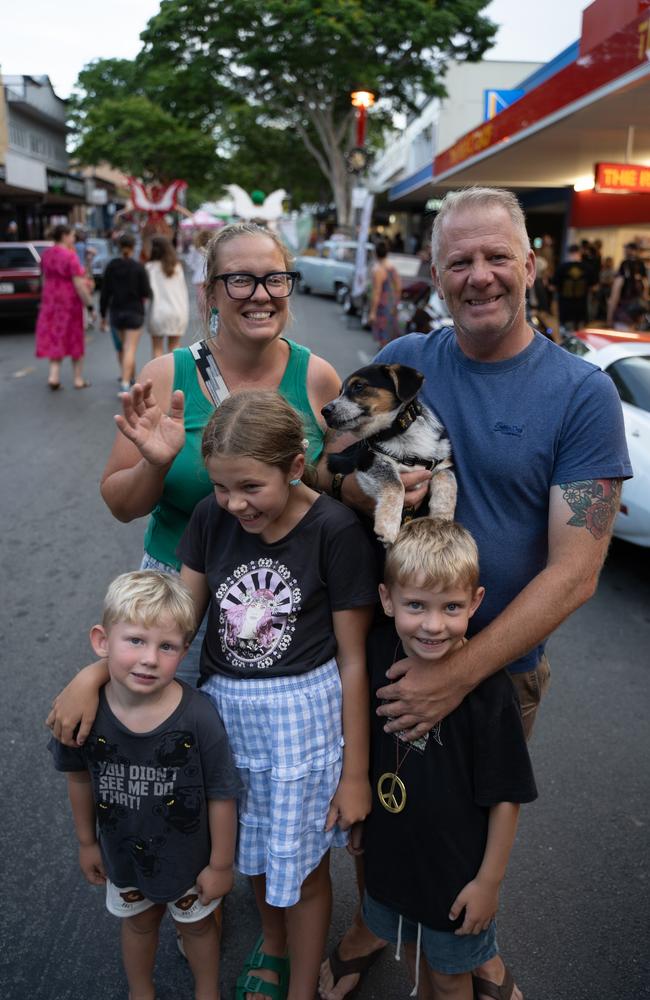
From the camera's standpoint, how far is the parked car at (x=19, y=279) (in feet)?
53.5

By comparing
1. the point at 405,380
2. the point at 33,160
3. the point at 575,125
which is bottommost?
the point at 405,380

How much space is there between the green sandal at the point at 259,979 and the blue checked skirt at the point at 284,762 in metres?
0.44

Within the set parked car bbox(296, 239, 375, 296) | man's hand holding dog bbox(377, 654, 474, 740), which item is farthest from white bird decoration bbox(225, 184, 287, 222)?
man's hand holding dog bbox(377, 654, 474, 740)

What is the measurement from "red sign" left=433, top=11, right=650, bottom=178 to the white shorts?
366 inches

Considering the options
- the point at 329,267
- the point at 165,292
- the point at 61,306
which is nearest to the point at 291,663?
the point at 165,292

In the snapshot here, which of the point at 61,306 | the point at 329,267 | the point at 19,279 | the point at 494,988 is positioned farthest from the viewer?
the point at 329,267

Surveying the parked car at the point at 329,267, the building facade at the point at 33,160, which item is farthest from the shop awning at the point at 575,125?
the building facade at the point at 33,160

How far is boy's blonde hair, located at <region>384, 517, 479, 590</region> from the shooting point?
1.92 meters

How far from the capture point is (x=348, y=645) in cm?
216

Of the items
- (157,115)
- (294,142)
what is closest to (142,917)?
(157,115)

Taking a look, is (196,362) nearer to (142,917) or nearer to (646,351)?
(142,917)

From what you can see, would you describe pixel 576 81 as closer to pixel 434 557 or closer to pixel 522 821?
pixel 522 821

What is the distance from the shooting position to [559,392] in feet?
6.47

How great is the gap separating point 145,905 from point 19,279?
16.2 m
